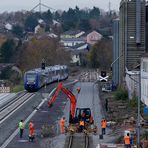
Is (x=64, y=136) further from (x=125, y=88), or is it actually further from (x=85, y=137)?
(x=125, y=88)

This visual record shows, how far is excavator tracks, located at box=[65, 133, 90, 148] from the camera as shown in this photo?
27.6m

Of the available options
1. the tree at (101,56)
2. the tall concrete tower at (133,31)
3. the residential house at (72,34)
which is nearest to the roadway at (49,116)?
the tall concrete tower at (133,31)

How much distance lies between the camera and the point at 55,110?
→ 42.0 meters

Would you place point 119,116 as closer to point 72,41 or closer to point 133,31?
point 133,31

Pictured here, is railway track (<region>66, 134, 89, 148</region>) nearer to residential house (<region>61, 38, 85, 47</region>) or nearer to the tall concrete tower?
the tall concrete tower

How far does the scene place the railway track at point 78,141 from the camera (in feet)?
90.7

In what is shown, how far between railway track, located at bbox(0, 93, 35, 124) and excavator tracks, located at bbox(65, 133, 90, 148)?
7.34 metres

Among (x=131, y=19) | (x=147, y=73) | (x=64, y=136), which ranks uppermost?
(x=131, y=19)

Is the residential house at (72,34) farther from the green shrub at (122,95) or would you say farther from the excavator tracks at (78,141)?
the excavator tracks at (78,141)

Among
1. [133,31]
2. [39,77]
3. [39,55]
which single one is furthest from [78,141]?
[39,55]

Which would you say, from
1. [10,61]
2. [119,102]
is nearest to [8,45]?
[10,61]

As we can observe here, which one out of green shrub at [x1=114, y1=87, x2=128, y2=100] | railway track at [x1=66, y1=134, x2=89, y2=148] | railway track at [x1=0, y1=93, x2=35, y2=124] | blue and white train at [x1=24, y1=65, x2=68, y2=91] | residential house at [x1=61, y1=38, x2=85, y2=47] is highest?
residential house at [x1=61, y1=38, x2=85, y2=47]

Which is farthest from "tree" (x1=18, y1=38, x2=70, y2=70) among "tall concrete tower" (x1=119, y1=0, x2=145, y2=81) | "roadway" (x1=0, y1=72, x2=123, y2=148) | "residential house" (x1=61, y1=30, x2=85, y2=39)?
"residential house" (x1=61, y1=30, x2=85, y2=39)

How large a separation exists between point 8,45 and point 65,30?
79325 millimetres
